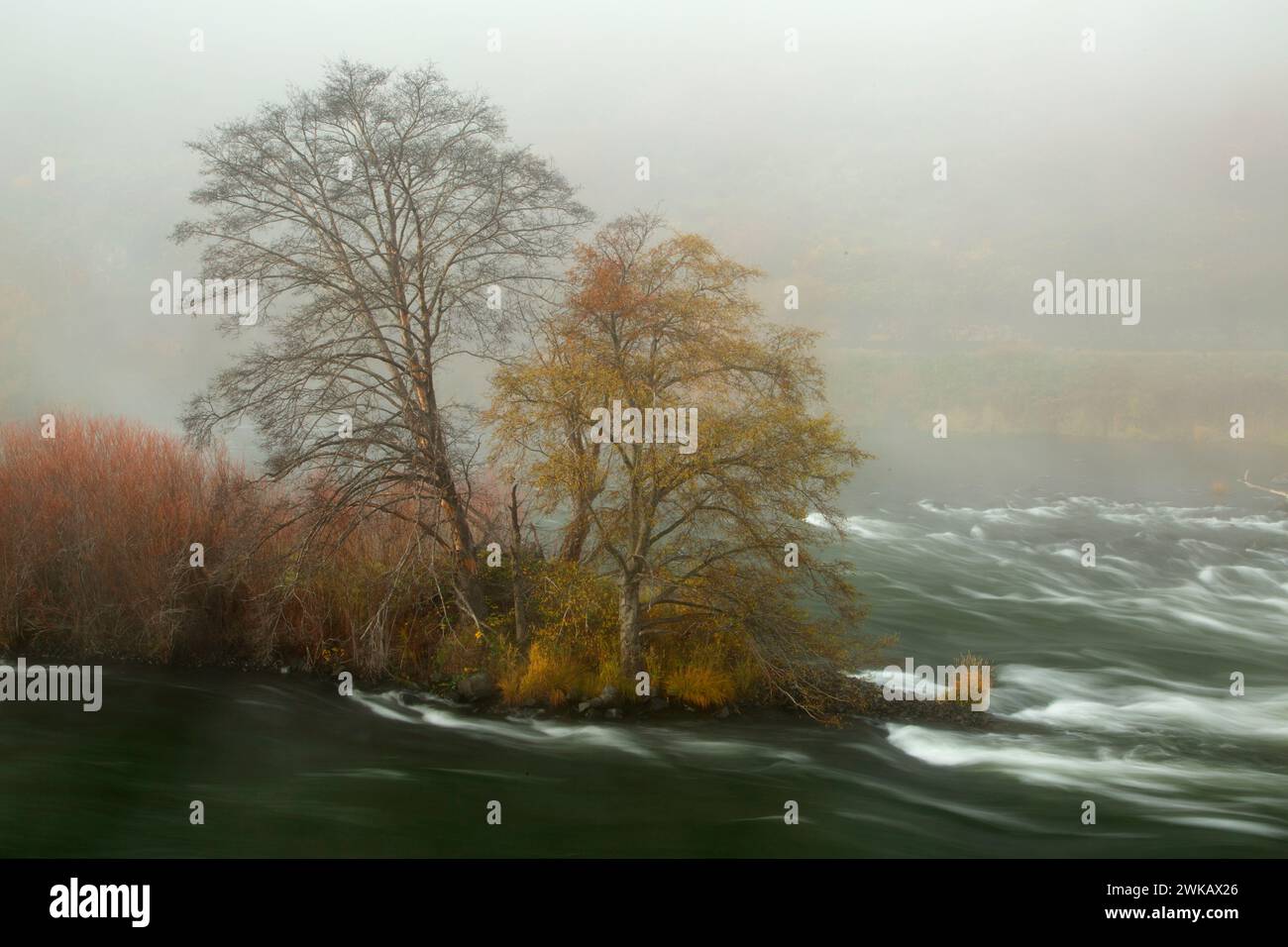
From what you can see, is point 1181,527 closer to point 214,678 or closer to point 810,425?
point 810,425

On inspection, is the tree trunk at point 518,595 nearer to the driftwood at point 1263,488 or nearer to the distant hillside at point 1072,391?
the driftwood at point 1263,488

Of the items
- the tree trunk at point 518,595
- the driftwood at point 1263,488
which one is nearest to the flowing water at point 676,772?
the tree trunk at point 518,595

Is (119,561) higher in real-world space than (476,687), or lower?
higher

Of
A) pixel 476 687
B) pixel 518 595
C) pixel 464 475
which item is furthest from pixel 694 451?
pixel 476 687

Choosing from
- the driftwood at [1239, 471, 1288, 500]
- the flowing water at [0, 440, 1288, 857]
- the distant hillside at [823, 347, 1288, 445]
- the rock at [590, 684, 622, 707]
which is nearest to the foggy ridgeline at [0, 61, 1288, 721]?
the rock at [590, 684, 622, 707]

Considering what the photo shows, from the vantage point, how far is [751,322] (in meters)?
19.5

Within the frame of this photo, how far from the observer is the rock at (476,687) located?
19500 millimetres

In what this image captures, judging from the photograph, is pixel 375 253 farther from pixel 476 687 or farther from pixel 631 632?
pixel 631 632

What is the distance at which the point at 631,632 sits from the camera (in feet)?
63.6

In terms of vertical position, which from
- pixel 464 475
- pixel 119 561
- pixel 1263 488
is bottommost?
pixel 119 561

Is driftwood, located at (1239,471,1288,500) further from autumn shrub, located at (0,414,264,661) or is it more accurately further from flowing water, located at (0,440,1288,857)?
autumn shrub, located at (0,414,264,661)

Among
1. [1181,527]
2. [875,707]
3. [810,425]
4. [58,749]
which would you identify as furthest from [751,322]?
[1181,527]

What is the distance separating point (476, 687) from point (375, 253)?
8733 mm
